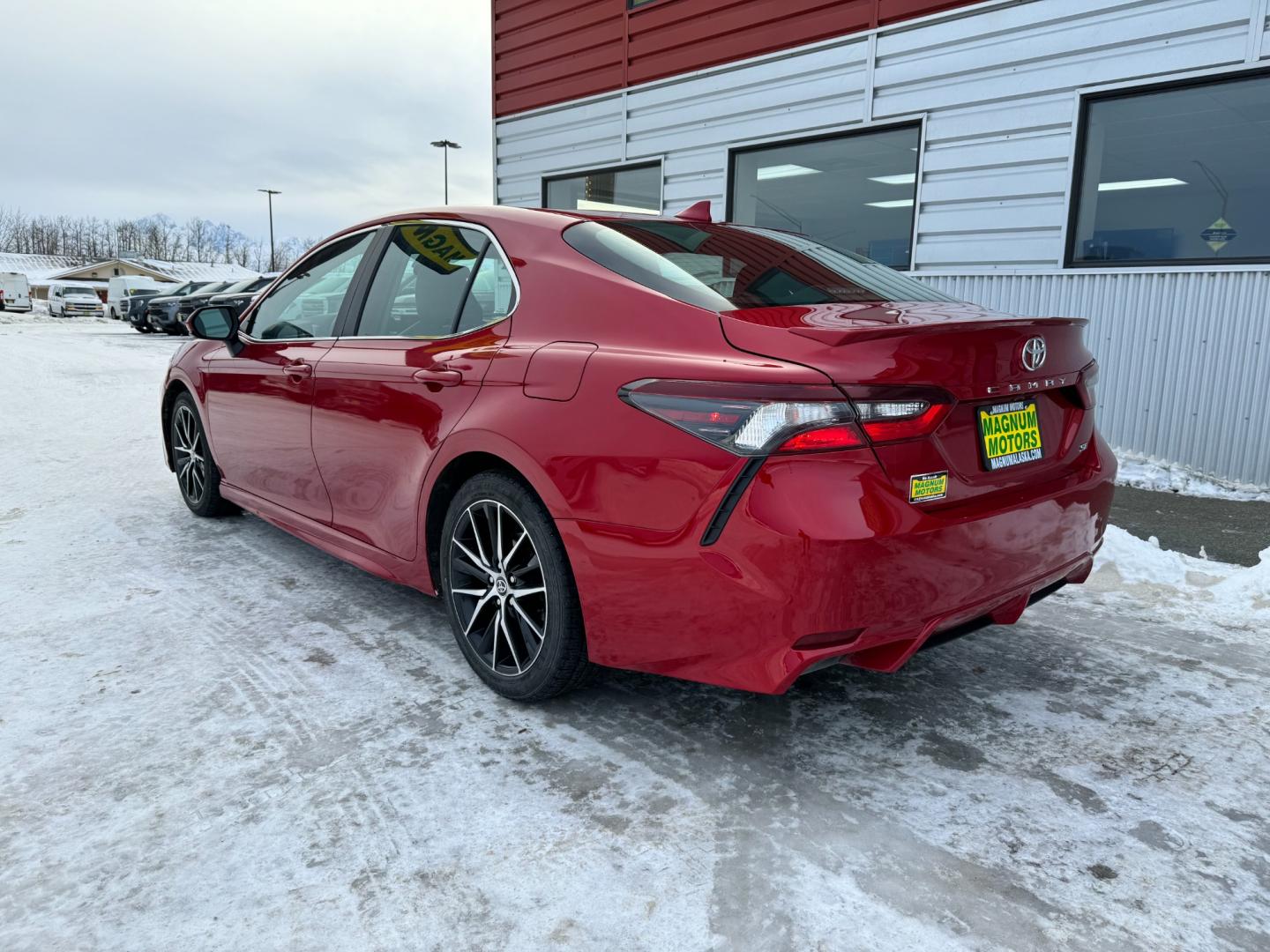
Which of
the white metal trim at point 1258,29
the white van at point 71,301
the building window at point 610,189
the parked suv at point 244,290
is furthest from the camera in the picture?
the white van at point 71,301

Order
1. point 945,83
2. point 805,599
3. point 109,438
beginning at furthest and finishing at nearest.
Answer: point 109,438
point 945,83
point 805,599

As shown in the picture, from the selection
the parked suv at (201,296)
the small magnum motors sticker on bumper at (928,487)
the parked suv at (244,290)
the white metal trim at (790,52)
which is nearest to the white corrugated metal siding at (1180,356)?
the white metal trim at (790,52)

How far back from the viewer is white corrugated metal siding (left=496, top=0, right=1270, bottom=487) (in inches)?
235

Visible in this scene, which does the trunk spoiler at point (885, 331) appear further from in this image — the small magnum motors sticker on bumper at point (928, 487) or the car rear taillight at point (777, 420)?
the small magnum motors sticker on bumper at point (928, 487)

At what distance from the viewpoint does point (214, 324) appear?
14.6 feet

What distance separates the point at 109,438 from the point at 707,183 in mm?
6100

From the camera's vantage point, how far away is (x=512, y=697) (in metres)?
2.81

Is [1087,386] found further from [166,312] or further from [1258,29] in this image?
[166,312]

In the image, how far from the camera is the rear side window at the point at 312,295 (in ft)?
12.5

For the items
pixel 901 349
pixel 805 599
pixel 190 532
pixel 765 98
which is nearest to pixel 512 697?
pixel 805 599

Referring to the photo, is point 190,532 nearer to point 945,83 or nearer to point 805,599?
point 805,599

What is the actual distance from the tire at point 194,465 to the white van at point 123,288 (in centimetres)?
3501

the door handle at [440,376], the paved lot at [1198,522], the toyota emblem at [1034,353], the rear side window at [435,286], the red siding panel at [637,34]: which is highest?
the red siding panel at [637,34]

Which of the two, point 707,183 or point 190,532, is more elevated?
point 707,183
